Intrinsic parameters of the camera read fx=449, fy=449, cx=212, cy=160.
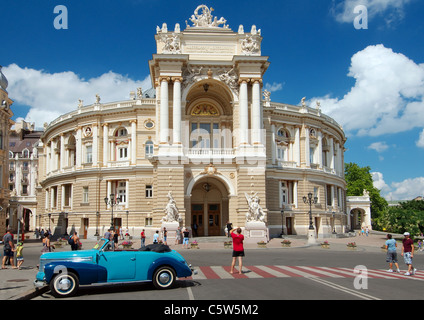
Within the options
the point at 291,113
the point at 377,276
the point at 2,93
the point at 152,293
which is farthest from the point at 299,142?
the point at 152,293

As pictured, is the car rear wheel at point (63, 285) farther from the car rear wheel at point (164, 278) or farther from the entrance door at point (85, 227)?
the entrance door at point (85, 227)

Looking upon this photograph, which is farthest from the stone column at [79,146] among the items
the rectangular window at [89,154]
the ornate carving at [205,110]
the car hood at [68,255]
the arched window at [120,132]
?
the car hood at [68,255]

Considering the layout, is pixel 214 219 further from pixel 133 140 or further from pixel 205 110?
pixel 133 140

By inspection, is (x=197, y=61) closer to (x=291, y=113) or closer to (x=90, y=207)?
(x=291, y=113)

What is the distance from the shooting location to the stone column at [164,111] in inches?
1678

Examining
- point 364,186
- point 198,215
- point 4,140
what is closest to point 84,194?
point 4,140

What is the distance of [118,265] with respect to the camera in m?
13.2

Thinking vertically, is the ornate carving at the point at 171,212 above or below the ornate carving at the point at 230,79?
below

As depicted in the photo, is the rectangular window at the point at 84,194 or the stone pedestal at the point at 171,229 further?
the rectangular window at the point at 84,194

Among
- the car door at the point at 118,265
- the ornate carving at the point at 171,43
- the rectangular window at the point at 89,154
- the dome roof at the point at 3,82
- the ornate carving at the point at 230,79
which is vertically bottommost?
the car door at the point at 118,265

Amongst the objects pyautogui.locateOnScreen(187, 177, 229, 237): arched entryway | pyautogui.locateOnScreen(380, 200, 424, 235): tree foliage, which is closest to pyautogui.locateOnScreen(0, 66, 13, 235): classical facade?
pyautogui.locateOnScreen(187, 177, 229, 237): arched entryway

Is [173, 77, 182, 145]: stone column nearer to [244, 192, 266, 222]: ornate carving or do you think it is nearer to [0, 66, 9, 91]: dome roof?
[244, 192, 266, 222]: ornate carving

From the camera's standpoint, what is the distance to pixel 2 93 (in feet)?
161
